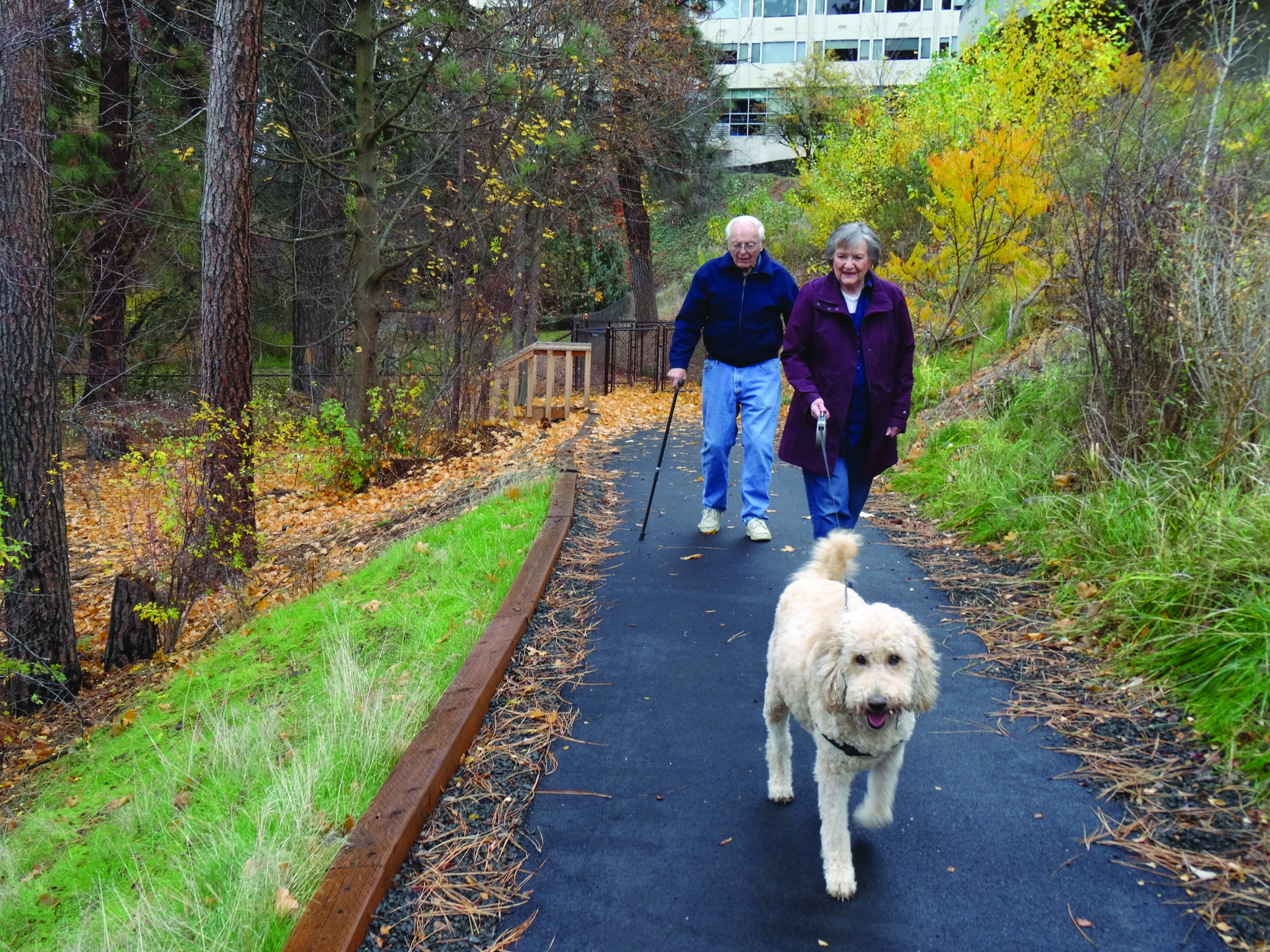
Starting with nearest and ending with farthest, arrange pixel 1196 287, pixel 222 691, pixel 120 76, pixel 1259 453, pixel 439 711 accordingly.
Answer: pixel 439 711 < pixel 1259 453 < pixel 1196 287 < pixel 222 691 < pixel 120 76

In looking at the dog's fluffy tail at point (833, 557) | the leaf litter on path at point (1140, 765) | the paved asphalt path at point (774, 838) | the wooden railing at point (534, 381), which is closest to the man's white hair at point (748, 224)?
the leaf litter on path at point (1140, 765)

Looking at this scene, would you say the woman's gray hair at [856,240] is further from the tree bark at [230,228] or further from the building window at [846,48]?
the building window at [846,48]

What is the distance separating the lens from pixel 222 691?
540cm

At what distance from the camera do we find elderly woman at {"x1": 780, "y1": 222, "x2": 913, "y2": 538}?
16.1 feet

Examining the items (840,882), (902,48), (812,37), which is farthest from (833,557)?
(812,37)

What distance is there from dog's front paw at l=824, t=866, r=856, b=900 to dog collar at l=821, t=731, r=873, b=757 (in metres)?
0.38

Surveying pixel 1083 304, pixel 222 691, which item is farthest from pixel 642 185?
pixel 222 691

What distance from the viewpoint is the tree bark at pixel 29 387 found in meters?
6.66

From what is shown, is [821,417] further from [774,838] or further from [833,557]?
[774,838]

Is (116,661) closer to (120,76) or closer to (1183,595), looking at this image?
(1183,595)

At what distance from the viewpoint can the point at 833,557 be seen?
339 cm

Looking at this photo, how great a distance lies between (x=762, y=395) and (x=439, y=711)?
3742 mm

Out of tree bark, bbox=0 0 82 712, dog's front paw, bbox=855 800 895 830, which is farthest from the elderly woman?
tree bark, bbox=0 0 82 712

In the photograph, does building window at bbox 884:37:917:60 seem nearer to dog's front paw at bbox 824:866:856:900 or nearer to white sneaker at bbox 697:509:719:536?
white sneaker at bbox 697:509:719:536
